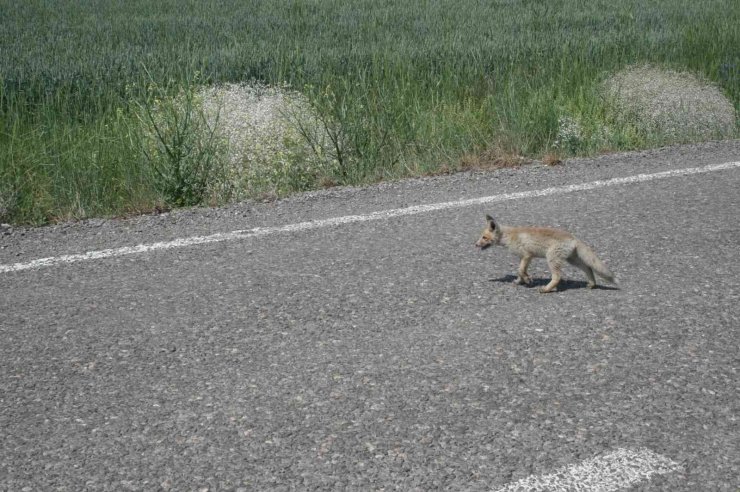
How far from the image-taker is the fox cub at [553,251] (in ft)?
15.5

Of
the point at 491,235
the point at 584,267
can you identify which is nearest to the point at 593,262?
the point at 584,267

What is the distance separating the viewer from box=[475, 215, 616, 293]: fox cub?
471 centimetres

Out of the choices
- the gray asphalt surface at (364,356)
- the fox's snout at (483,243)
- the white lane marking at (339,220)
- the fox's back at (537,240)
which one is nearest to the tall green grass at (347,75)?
the white lane marking at (339,220)

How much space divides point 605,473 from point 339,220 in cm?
322

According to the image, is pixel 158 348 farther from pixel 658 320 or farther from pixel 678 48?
pixel 678 48

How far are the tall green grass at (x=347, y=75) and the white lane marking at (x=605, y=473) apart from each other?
4202mm

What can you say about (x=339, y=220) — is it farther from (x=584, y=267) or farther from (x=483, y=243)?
(x=584, y=267)

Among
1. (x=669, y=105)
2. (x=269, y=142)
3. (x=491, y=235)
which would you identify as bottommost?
(x=669, y=105)

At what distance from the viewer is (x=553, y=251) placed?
472cm

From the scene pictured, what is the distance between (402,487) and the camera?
3.00 metres

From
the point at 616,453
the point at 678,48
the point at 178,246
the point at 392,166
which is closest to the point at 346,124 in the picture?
the point at 392,166

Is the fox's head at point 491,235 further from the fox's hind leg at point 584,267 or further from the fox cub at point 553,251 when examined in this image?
the fox's hind leg at point 584,267

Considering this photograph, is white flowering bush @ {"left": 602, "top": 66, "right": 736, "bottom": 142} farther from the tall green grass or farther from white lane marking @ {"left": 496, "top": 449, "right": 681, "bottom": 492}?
white lane marking @ {"left": 496, "top": 449, "right": 681, "bottom": 492}

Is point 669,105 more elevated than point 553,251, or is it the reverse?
point 553,251
